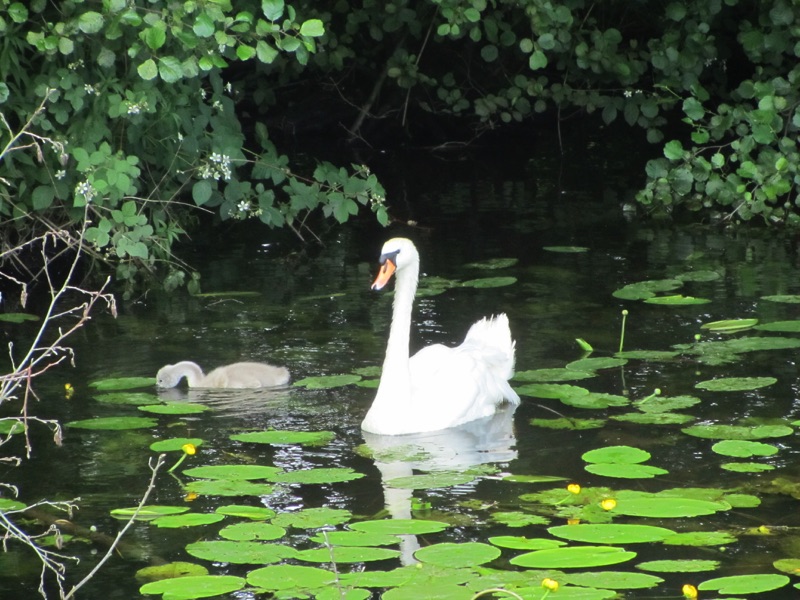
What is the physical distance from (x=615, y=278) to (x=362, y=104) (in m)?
9.50

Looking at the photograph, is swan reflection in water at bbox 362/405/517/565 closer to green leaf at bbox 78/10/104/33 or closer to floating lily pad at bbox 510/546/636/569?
floating lily pad at bbox 510/546/636/569

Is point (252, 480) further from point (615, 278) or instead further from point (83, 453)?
Result: point (615, 278)

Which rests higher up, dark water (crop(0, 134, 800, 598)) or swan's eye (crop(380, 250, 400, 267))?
swan's eye (crop(380, 250, 400, 267))

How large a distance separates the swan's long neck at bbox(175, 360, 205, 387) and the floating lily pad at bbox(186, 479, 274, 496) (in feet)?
5.46

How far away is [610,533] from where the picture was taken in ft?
16.5

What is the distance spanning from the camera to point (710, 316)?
8758 millimetres

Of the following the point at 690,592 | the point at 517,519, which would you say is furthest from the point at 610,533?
the point at 690,592

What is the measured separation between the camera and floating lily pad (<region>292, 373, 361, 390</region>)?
742cm

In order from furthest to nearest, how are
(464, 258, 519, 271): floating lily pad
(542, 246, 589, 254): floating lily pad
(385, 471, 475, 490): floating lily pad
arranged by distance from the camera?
(542, 246, 589, 254): floating lily pad → (464, 258, 519, 271): floating lily pad → (385, 471, 475, 490): floating lily pad

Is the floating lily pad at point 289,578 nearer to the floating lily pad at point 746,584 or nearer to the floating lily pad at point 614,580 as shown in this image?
the floating lily pad at point 614,580

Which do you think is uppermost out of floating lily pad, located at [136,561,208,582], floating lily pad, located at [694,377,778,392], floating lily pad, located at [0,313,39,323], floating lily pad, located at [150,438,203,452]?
floating lily pad, located at [0,313,39,323]

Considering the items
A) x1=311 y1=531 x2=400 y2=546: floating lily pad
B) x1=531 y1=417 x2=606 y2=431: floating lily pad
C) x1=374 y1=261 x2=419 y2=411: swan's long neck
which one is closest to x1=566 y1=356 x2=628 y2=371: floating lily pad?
x1=531 y1=417 x2=606 y2=431: floating lily pad

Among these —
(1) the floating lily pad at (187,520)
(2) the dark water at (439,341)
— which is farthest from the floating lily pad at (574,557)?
(1) the floating lily pad at (187,520)

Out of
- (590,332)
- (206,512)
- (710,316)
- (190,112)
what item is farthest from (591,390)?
(190,112)
